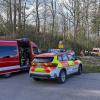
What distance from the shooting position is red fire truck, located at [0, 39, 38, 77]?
1423 cm

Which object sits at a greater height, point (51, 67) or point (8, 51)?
point (8, 51)

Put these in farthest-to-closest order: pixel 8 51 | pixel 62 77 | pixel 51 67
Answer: pixel 8 51
pixel 62 77
pixel 51 67

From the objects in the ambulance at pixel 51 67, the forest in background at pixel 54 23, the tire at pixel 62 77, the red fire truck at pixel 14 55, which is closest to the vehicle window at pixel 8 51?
the red fire truck at pixel 14 55

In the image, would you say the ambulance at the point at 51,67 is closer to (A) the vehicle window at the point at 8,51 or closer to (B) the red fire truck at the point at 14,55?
(B) the red fire truck at the point at 14,55

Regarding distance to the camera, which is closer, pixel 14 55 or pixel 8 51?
pixel 8 51

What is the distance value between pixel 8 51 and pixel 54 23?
28290 mm

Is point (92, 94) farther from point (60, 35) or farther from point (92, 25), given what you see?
point (92, 25)

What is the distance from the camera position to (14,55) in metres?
15.1

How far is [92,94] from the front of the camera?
9.80 meters

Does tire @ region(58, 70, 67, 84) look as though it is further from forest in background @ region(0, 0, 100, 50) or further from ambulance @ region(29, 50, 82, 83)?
forest in background @ region(0, 0, 100, 50)

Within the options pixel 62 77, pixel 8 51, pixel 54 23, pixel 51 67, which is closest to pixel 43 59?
pixel 51 67

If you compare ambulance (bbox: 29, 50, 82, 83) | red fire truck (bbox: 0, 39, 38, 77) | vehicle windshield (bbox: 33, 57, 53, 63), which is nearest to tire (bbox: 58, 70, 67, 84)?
ambulance (bbox: 29, 50, 82, 83)

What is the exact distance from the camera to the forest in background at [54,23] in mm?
33844

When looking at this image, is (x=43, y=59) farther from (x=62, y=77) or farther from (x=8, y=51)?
(x=8, y=51)
